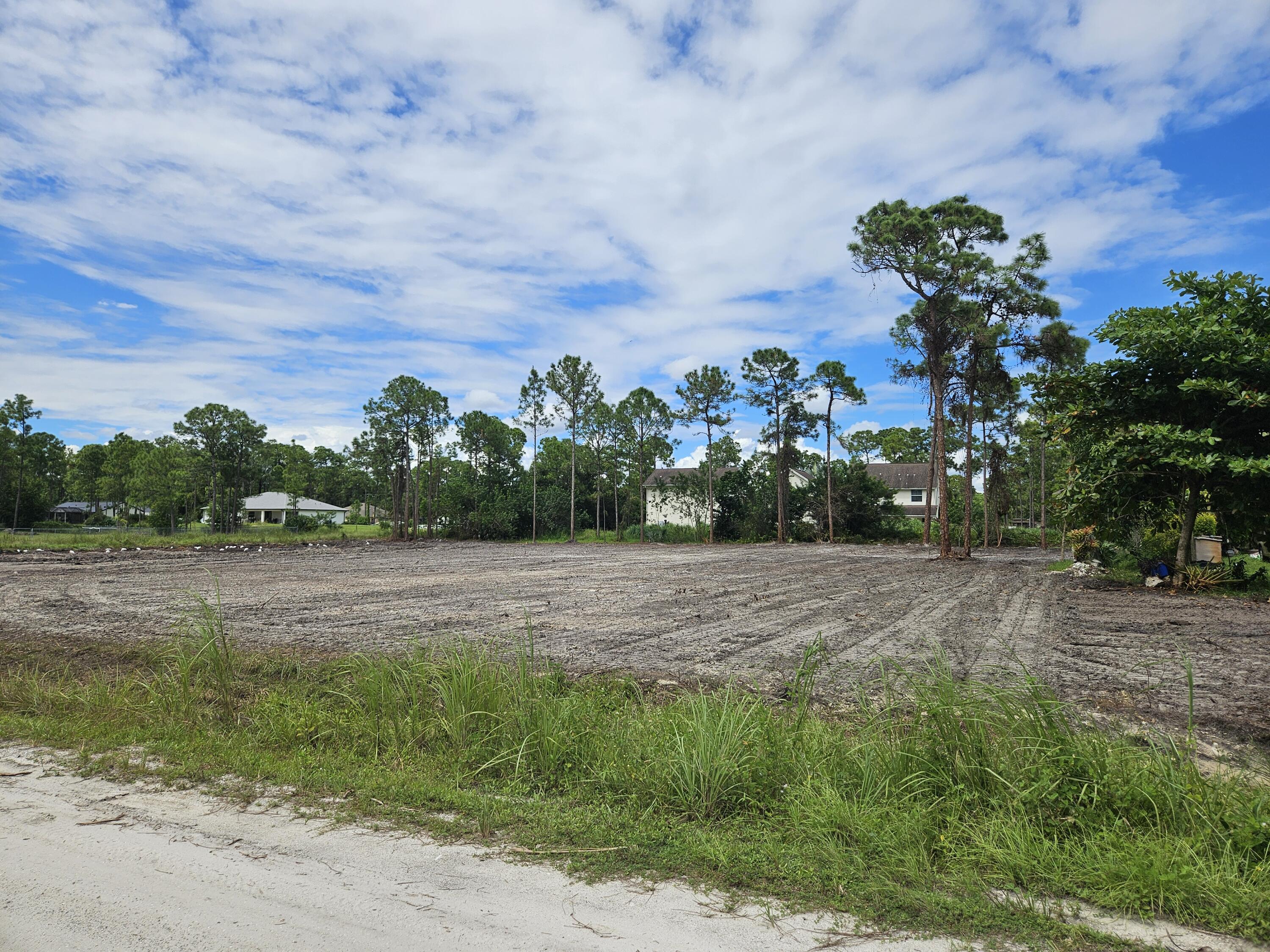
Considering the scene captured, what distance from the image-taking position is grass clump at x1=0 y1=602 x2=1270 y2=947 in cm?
273

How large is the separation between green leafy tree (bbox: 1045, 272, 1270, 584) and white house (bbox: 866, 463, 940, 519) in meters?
48.7

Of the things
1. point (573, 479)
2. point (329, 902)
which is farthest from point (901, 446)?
point (329, 902)

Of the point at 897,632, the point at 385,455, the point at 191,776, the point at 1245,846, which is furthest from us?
the point at 385,455

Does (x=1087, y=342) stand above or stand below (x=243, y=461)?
above

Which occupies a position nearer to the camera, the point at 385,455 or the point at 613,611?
the point at 613,611

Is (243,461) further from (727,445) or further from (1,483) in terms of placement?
(727,445)

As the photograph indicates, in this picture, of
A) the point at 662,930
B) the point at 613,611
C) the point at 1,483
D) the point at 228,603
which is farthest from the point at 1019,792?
the point at 1,483

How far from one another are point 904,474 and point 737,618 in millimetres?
62345

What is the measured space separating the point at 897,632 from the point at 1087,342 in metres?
22.9

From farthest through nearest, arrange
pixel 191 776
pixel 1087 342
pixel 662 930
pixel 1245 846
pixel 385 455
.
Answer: pixel 385 455, pixel 1087 342, pixel 191 776, pixel 1245 846, pixel 662 930

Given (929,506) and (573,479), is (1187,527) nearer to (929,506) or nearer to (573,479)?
(929,506)

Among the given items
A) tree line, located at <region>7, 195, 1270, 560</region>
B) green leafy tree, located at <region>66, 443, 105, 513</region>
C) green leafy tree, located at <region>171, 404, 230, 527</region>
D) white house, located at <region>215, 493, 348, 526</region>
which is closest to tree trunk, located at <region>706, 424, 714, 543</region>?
tree line, located at <region>7, 195, 1270, 560</region>

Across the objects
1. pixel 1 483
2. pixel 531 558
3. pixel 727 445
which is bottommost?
pixel 531 558

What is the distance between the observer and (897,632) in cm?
932
